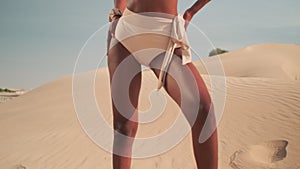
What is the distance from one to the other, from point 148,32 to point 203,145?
0.72 metres

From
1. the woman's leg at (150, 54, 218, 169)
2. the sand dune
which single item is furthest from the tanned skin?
the sand dune

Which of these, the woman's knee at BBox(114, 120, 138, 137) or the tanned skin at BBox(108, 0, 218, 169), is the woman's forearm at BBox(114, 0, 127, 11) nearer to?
the tanned skin at BBox(108, 0, 218, 169)

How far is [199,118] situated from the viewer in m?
2.07

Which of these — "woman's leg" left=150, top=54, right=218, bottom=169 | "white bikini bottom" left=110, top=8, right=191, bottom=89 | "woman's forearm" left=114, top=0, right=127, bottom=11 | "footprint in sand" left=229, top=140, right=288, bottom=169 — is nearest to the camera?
"woman's leg" left=150, top=54, right=218, bottom=169

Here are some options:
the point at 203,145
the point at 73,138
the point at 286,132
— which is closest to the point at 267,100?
the point at 286,132

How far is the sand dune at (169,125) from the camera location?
210 inches

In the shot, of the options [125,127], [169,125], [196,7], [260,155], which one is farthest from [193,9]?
[169,125]

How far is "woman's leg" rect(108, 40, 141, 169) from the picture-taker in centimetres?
246

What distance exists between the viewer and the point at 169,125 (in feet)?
23.1

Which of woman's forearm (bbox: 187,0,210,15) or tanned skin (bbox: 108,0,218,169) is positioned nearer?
tanned skin (bbox: 108,0,218,169)

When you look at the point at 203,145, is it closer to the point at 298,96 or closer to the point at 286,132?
the point at 286,132

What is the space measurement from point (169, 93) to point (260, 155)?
10.8 ft

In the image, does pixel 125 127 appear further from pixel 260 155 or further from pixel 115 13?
pixel 260 155

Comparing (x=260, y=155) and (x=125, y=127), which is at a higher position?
(x=125, y=127)
